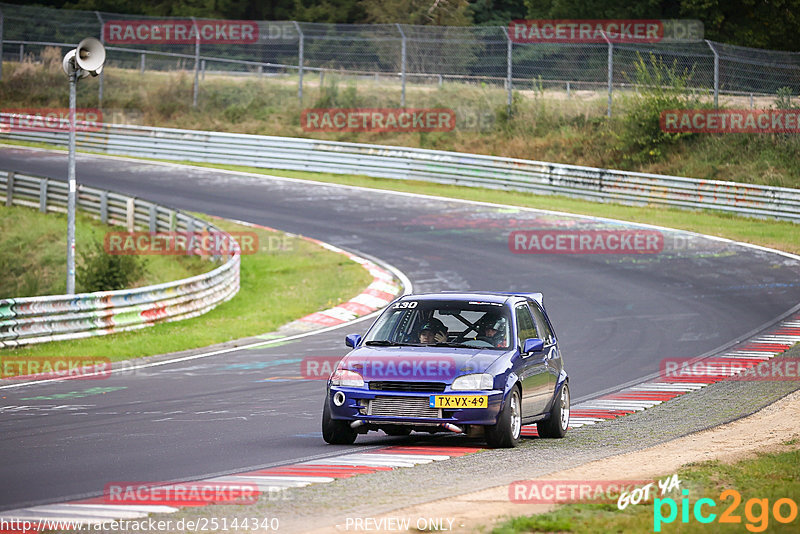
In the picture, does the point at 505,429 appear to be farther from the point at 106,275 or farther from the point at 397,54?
the point at 397,54

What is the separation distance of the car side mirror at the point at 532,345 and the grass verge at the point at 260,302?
8.76m

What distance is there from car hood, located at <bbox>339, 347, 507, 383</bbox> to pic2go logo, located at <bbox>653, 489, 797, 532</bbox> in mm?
3200

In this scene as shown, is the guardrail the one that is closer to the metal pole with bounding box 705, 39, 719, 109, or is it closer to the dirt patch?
the dirt patch

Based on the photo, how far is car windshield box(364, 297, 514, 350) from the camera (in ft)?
36.2

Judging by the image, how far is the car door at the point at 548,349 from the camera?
453 inches

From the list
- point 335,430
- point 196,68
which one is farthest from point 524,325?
point 196,68

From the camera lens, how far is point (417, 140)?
4259 cm

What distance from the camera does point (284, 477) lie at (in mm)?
8727

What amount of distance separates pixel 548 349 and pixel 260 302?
43.0 feet

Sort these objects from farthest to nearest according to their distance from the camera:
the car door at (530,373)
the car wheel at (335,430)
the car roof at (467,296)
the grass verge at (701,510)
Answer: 1. the car roof at (467,296)
2. the car door at (530,373)
3. the car wheel at (335,430)
4. the grass verge at (701,510)

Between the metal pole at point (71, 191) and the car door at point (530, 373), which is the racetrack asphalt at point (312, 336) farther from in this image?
the metal pole at point (71, 191)

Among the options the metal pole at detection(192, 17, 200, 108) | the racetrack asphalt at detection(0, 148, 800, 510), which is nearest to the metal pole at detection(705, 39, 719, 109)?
the racetrack asphalt at detection(0, 148, 800, 510)

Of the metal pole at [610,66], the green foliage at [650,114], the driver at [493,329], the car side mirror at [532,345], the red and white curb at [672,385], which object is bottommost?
the red and white curb at [672,385]

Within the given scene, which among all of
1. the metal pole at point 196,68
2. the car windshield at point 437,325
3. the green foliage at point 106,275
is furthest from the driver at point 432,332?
the metal pole at point 196,68
